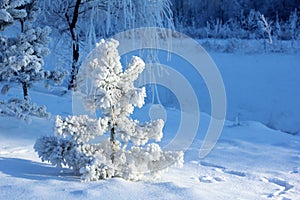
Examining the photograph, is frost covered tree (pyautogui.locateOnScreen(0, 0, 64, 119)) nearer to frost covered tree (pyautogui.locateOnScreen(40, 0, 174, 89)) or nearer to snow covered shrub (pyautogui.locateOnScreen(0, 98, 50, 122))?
snow covered shrub (pyautogui.locateOnScreen(0, 98, 50, 122))

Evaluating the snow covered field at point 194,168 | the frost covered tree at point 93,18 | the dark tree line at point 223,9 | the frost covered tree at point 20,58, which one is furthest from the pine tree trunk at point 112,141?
the dark tree line at point 223,9

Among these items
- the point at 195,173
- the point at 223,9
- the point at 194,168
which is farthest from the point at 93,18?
the point at 223,9

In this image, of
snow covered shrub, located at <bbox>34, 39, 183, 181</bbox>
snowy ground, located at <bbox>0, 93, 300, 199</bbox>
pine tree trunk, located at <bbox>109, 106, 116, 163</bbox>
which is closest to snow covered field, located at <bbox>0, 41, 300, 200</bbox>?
snowy ground, located at <bbox>0, 93, 300, 199</bbox>

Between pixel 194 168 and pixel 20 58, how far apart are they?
2.14 meters

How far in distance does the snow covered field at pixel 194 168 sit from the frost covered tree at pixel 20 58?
0.25 metres

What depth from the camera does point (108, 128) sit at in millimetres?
2744

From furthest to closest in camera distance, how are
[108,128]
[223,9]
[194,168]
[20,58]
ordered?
[223,9] < [20,58] < [194,168] < [108,128]

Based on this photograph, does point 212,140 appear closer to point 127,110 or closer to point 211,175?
point 211,175

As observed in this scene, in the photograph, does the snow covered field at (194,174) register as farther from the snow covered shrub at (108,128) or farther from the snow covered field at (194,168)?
the snow covered shrub at (108,128)

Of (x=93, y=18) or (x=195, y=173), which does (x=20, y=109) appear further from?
(x=93, y=18)

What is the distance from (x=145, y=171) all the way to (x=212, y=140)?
2196 millimetres

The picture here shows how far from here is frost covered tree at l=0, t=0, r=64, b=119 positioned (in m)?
4.38

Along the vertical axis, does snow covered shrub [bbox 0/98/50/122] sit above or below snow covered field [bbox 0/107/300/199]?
above

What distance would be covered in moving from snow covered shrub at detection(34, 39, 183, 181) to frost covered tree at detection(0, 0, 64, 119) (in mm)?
1865
